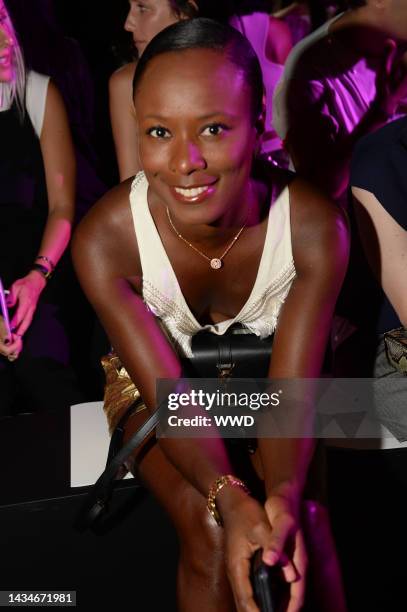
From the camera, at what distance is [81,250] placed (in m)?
1.34

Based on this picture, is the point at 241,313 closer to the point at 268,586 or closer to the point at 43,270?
the point at 268,586

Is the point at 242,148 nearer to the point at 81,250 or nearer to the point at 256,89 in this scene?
the point at 256,89

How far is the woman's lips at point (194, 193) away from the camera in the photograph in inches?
46.3

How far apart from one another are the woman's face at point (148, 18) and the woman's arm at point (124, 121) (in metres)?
0.09

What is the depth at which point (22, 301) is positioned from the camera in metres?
2.00

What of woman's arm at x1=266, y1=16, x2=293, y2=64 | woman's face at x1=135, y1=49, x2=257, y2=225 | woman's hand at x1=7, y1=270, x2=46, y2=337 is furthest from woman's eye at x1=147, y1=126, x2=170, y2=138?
woman's arm at x1=266, y1=16, x2=293, y2=64

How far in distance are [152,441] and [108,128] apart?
1.66 m

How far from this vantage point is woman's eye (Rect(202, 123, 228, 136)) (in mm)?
1150

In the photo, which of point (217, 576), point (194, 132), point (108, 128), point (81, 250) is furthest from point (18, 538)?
point (108, 128)

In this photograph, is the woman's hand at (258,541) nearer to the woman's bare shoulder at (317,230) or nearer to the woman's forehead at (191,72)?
the woman's bare shoulder at (317,230)

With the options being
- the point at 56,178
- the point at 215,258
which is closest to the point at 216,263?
the point at 215,258

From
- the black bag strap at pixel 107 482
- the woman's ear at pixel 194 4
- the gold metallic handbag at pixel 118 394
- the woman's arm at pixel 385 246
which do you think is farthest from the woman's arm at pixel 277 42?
the black bag strap at pixel 107 482

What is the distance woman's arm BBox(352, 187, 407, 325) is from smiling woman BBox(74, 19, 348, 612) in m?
0.24

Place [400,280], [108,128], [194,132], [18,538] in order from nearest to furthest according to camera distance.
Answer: [194,132], [18,538], [400,280], [108,128]
